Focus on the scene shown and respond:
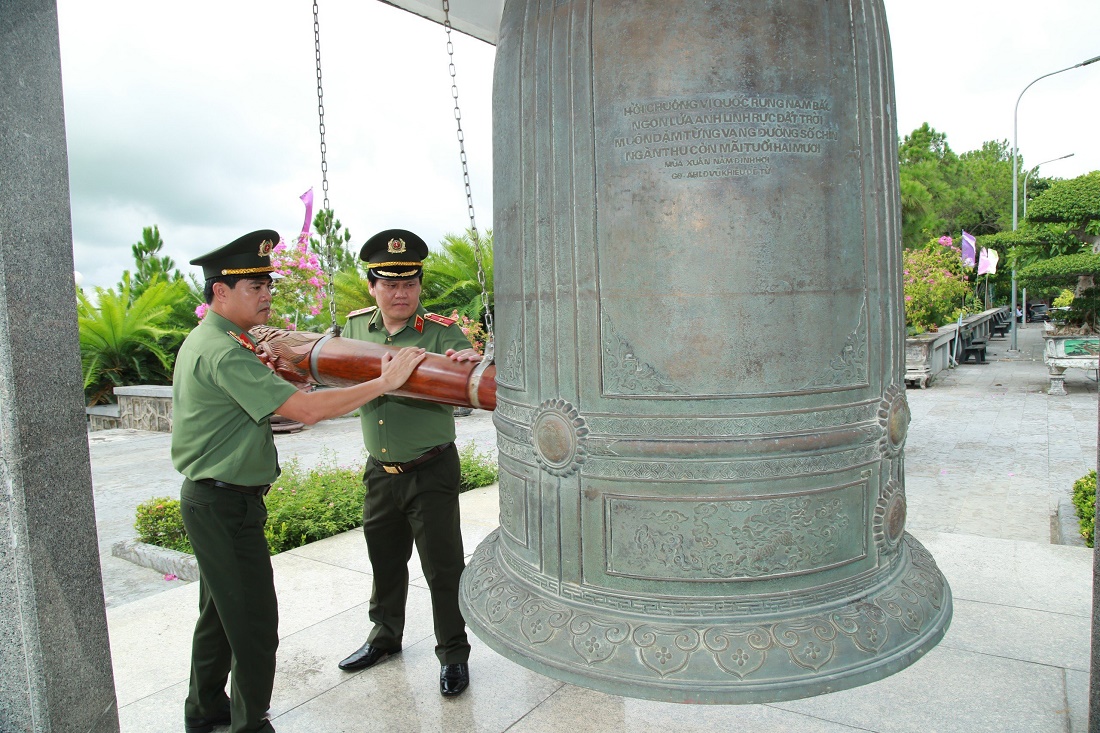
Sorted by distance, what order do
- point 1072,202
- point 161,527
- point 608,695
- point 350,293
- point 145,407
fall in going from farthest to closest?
point 350,293 → point 1072,202 → point 145,407 → point 161,527 → point 608,695

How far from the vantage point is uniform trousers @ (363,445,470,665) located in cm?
345

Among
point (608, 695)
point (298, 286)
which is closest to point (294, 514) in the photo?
point (608, 695)

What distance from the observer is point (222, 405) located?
2.90 meters

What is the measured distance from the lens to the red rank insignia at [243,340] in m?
2.89

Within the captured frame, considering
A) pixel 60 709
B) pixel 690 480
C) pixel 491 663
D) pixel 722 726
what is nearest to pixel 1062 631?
pixel 722 726

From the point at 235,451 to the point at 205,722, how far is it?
1187mm

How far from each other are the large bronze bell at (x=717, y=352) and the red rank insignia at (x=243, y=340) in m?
1.52

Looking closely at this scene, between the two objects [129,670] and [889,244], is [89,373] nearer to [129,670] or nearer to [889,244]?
[129,670]

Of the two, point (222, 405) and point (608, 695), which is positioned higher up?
point (222, 405)

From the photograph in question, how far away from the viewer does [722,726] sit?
10.1ft

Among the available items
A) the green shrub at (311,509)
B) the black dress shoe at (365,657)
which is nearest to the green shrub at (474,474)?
the green shrub at (311,509)

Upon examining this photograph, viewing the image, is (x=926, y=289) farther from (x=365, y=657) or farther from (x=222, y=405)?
(x=222, y=405)

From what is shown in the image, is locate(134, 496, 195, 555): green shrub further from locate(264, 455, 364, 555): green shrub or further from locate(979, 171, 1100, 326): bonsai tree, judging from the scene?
locate(979, 171, 1100, 326): bonsai tree

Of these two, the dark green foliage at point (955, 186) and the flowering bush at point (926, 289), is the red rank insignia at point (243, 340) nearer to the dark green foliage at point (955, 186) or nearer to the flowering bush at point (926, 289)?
the flowering bush at point (926, 289)
